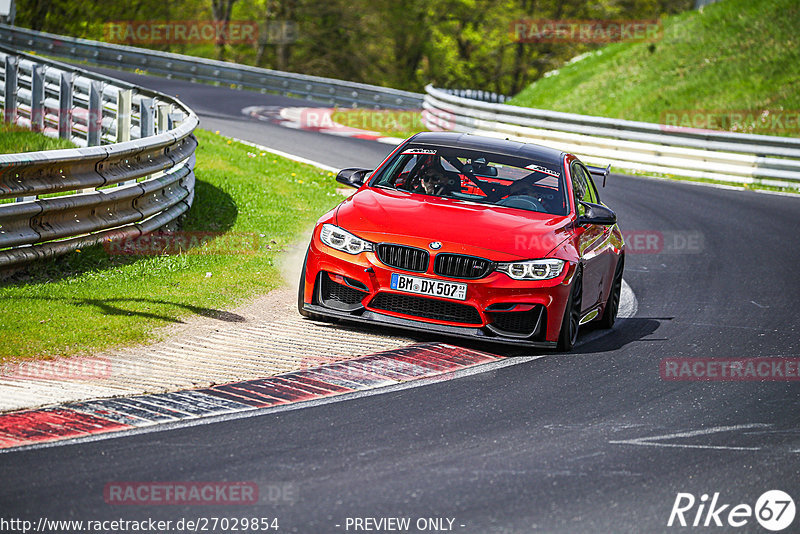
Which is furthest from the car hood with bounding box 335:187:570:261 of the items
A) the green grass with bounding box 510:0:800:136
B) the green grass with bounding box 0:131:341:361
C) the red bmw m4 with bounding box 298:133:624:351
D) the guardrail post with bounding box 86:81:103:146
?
the green grass with bounding box 510:0:800:136

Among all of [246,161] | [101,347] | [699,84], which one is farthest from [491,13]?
[101,347]

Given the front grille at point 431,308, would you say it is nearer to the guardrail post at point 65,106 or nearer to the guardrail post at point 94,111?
the guardrail post at point 94,111

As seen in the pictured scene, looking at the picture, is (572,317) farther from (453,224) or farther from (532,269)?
(453,224)

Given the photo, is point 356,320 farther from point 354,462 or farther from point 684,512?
point 684,512

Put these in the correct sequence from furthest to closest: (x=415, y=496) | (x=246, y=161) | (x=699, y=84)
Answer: (x=699, y=84) < (x=246, y=161) < (x=415, y=496)

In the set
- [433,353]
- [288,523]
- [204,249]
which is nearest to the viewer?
[288,523]

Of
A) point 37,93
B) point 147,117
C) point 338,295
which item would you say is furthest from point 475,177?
point 37,93

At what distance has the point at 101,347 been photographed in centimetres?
757

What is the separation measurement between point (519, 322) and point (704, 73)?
83.8ft

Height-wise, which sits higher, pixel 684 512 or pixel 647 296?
pixel 684 512

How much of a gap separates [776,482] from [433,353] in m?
3.01

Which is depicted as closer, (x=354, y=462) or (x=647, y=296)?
(x=354, y=462)

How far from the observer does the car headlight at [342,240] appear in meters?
8.51

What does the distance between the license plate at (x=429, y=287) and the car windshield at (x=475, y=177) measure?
1311 mm
